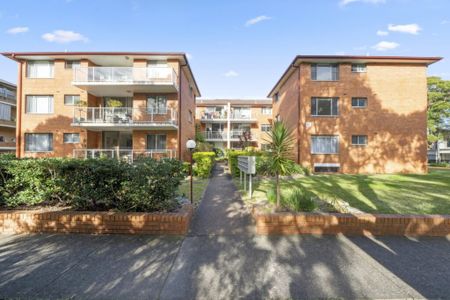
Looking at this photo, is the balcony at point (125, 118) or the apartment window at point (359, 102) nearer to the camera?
the balcony at point (125, 118)

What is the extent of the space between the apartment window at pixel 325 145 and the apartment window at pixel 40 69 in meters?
22.7

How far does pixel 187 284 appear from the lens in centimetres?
328

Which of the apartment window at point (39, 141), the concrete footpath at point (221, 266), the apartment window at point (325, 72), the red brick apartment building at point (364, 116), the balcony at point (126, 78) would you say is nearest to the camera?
the concrete footpath at point (221, 266)

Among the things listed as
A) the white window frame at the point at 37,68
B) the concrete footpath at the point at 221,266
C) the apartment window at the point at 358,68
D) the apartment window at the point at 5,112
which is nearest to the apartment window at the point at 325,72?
the apartment window at the point at 358,68

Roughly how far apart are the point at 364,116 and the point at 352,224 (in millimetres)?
16297

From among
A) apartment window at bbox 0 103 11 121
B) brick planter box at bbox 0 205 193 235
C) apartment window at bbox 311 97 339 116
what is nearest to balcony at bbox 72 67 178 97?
apartment window at bbox 311 97 339 116

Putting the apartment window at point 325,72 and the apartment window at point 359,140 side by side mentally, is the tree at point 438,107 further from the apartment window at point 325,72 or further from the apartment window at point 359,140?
the apartment window at point 325,72

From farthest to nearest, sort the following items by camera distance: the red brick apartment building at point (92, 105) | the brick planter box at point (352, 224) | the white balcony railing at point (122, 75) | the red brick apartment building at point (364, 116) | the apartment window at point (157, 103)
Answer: the red brick apartment building at point (364, 116) < the apartment window at point (157, 103) < the red brick apartment building at point (92, 105) < the white balcony railing at point (122, 75) < the brick planter box at point (352, 224)

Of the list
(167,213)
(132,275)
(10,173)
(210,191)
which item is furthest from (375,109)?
(10,173)

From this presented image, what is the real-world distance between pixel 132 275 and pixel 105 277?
40 centimetres

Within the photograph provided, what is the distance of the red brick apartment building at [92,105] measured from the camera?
1675 centimetres

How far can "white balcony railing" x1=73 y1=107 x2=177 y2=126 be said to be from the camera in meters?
16.8

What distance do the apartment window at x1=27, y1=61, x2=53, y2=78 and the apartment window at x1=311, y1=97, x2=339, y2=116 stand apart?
72.5 feet

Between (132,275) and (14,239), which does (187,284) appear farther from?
(14,239)
